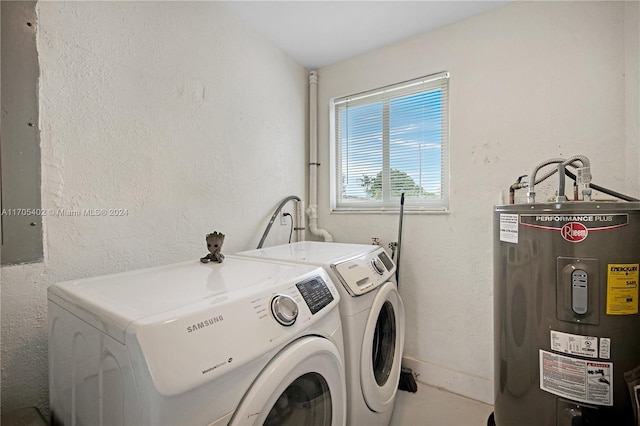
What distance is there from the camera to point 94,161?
3.74 ft

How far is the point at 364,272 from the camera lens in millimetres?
1296

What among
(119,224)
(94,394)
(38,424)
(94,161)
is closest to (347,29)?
(94,161)

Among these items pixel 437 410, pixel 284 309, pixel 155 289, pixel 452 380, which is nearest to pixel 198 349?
pixel 284 309

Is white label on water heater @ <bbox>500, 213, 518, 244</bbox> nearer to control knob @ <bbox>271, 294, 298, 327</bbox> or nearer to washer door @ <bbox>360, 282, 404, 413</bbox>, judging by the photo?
washer door @ <bbox>360, 282, 404, 413</bbox>

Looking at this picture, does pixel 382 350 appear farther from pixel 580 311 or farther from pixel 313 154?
pixel 313 154

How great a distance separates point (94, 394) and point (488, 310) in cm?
188

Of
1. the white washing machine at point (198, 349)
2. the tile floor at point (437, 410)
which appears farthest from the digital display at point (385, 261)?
the tile floor at point (437, 410)

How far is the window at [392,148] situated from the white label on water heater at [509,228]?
707mm

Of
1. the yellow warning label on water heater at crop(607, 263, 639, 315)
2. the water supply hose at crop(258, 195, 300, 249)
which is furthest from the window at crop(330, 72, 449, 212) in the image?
the yellow warning label on water heater at crop(607, 263, 639, 315)

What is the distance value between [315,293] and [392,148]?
1545mm

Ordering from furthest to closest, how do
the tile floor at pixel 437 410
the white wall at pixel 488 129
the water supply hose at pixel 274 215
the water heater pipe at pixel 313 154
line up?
the water heater pipe at pixel 313 154 → the water supply hose at pixel 274 215 → the tile floor at pixel 437 410 → the white wall at pixel 488 129

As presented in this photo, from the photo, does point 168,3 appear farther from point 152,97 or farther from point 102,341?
point 102,341

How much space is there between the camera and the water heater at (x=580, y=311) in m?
0.93

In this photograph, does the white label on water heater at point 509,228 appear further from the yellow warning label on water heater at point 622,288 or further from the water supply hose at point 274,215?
the water supply hose at point 274,215
